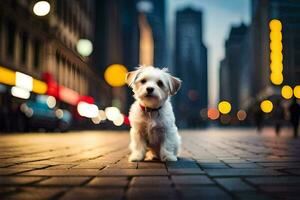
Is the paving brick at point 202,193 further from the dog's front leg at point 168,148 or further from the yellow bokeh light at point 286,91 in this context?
the yellow bokeh light at point 286,91

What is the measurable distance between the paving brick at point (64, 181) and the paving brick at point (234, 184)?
1.33 m

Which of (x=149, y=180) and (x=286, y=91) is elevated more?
→ (x=286, y=91)

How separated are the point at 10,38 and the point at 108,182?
27443mm

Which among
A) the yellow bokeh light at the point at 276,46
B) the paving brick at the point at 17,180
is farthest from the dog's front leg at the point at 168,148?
the yellow bokeh light at the point at 276,46

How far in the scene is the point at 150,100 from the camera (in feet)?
19.9

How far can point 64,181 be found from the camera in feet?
14.6

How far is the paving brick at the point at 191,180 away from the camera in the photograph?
438cm

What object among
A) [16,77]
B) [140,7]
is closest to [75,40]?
[16,77]

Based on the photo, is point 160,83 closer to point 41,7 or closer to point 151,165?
point 151,165

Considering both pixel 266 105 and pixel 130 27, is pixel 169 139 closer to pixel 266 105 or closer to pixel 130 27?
pixel 266 105

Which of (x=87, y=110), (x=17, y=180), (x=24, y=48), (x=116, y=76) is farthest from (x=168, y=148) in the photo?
(x=87, y=110)

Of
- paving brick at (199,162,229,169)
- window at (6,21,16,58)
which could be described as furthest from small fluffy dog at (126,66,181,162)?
window at (6,21,16,58)

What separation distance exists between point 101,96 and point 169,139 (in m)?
69.1

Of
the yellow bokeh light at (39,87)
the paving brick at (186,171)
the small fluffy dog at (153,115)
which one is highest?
the yellow bokeh light at (39,87)
